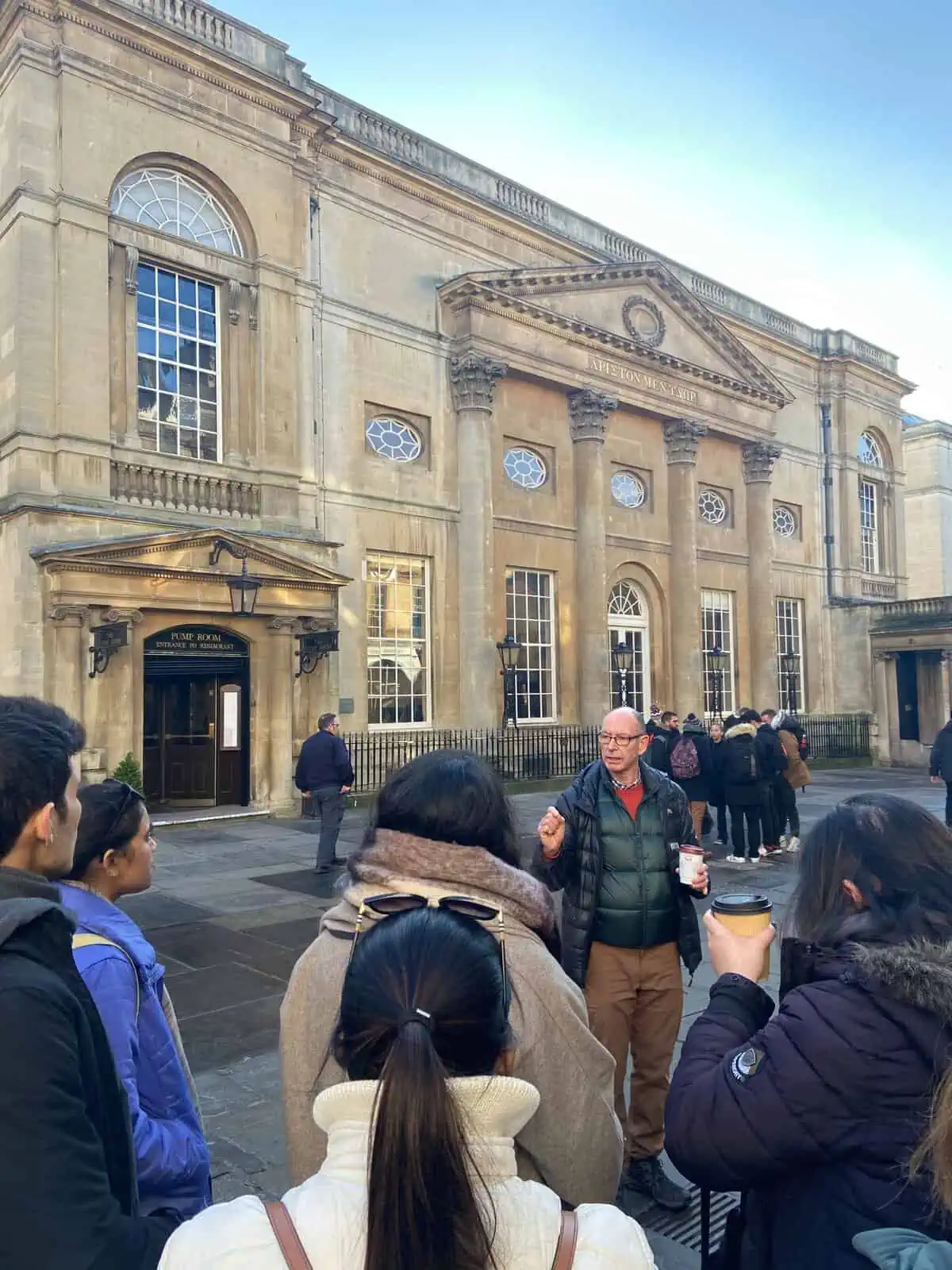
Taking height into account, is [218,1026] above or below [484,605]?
below

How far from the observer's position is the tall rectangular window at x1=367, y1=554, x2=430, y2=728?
696 inches

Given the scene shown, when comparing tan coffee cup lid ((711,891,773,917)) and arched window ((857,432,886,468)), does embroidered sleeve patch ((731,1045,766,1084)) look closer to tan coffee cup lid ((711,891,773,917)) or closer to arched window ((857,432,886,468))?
tan coffee cup lid ((711,891,773,917))

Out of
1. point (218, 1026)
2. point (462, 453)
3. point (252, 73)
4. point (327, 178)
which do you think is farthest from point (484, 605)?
point (218, 1026)

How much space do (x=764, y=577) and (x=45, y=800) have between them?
2527 centimetres

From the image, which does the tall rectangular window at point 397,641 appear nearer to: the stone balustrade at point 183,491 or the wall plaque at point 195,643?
the stone balustrade at point 183,491

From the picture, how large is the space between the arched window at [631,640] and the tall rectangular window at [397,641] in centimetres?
571

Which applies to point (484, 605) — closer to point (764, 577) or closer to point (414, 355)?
point (414, 355)

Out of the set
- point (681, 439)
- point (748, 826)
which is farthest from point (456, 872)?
point (681, 439)

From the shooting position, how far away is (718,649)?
24.9 m

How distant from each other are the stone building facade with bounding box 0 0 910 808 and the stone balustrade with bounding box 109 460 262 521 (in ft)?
0.15

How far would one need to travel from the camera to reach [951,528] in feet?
127

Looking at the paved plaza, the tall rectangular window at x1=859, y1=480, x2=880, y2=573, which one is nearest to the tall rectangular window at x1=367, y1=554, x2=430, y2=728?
the paved plaza

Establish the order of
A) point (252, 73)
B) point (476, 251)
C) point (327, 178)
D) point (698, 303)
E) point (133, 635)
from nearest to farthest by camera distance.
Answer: point (133, 635) < point (252, 73) < point (327, 178) < point (476, 251) < point (698, 303)

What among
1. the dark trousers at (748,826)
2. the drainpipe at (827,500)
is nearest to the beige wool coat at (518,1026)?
the dark trousers at (748,826)
